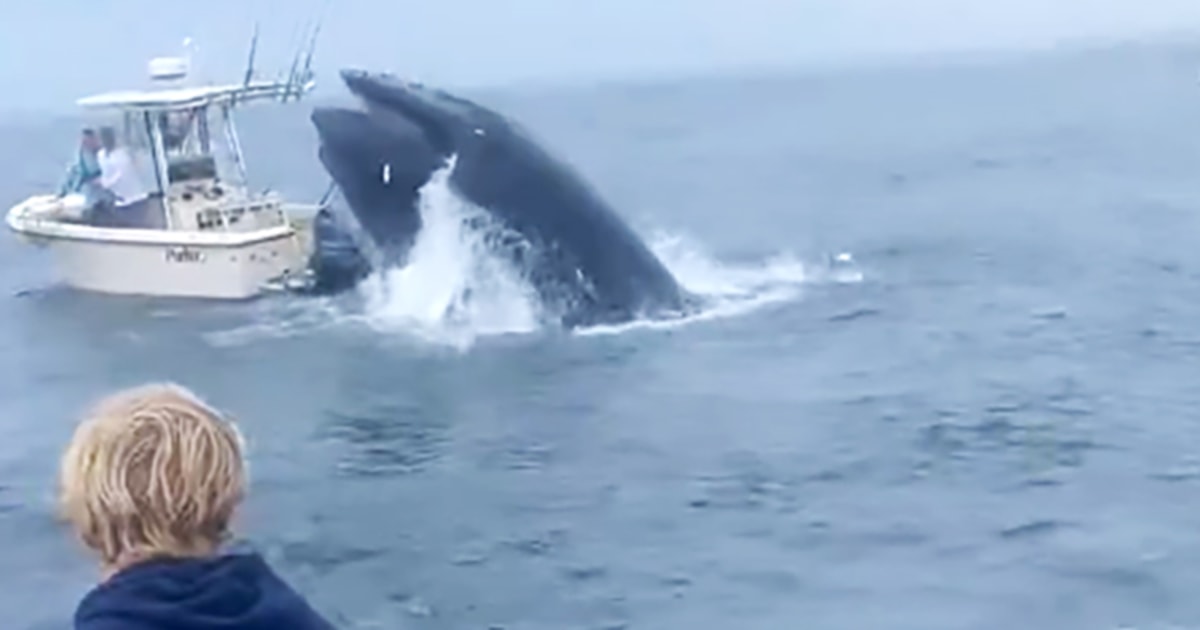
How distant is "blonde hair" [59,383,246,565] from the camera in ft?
13.8

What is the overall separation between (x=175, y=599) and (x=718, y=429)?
17829 mm

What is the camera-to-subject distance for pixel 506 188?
27453mm

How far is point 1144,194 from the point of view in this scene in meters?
48.8

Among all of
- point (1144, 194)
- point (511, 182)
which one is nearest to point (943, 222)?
point (1144, 194)

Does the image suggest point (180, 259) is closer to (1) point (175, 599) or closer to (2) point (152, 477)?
(1) point (175, 599)

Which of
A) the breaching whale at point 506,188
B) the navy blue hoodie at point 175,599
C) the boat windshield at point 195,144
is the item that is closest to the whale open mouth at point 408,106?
the breaching whale at point 506,188

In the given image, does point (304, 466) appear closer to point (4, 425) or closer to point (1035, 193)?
point (4, 425)

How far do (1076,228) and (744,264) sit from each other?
758 centimetres

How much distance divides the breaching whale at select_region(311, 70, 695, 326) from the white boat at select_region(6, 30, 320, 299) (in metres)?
4.85

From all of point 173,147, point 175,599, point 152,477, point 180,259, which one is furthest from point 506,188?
point 152,477

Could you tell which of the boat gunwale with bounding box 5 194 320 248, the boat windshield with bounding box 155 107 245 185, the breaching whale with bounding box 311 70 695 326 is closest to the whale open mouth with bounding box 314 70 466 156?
the breaching whale with bounding box 311 70 695 326

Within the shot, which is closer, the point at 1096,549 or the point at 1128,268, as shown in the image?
the point at 1096,549

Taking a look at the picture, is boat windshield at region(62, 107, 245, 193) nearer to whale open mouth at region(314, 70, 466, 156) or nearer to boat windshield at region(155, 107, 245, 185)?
boat windshield at region(155, 107, 245, 185)

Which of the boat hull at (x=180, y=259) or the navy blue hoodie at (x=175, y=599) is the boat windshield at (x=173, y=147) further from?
the navy blue hoodie at (x=175, y=599)
